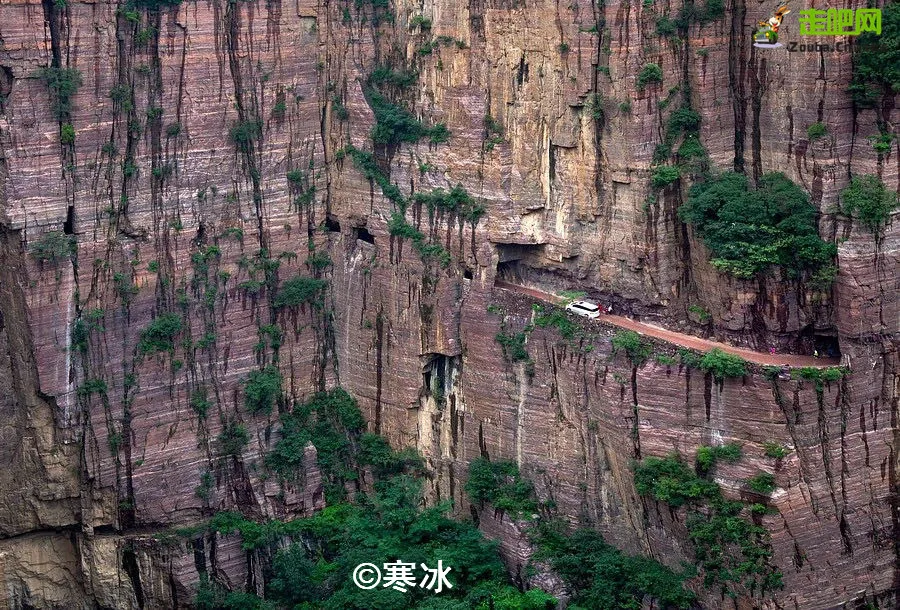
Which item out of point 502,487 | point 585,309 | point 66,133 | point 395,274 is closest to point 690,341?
point 585,309

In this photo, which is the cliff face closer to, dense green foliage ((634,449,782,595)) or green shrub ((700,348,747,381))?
green shrub ((700,348,747,381))

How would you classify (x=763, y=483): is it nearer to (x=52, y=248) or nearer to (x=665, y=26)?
(x=665, y=26)

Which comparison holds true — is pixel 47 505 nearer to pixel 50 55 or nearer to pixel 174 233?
pixel 174 233

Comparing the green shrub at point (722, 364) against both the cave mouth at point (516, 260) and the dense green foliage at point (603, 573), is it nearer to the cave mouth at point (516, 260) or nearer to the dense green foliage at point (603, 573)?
the dense green foliage at point (603, 573)

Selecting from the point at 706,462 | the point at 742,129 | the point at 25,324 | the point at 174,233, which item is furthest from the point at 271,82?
the point at 706,462

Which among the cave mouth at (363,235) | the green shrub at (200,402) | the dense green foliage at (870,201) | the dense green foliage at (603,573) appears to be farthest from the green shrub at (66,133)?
the dense green foliage at (870,201)

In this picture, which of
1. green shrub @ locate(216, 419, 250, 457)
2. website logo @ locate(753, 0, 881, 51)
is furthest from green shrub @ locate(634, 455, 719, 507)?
green shrub @ locate(216, 419, 250, 457)
